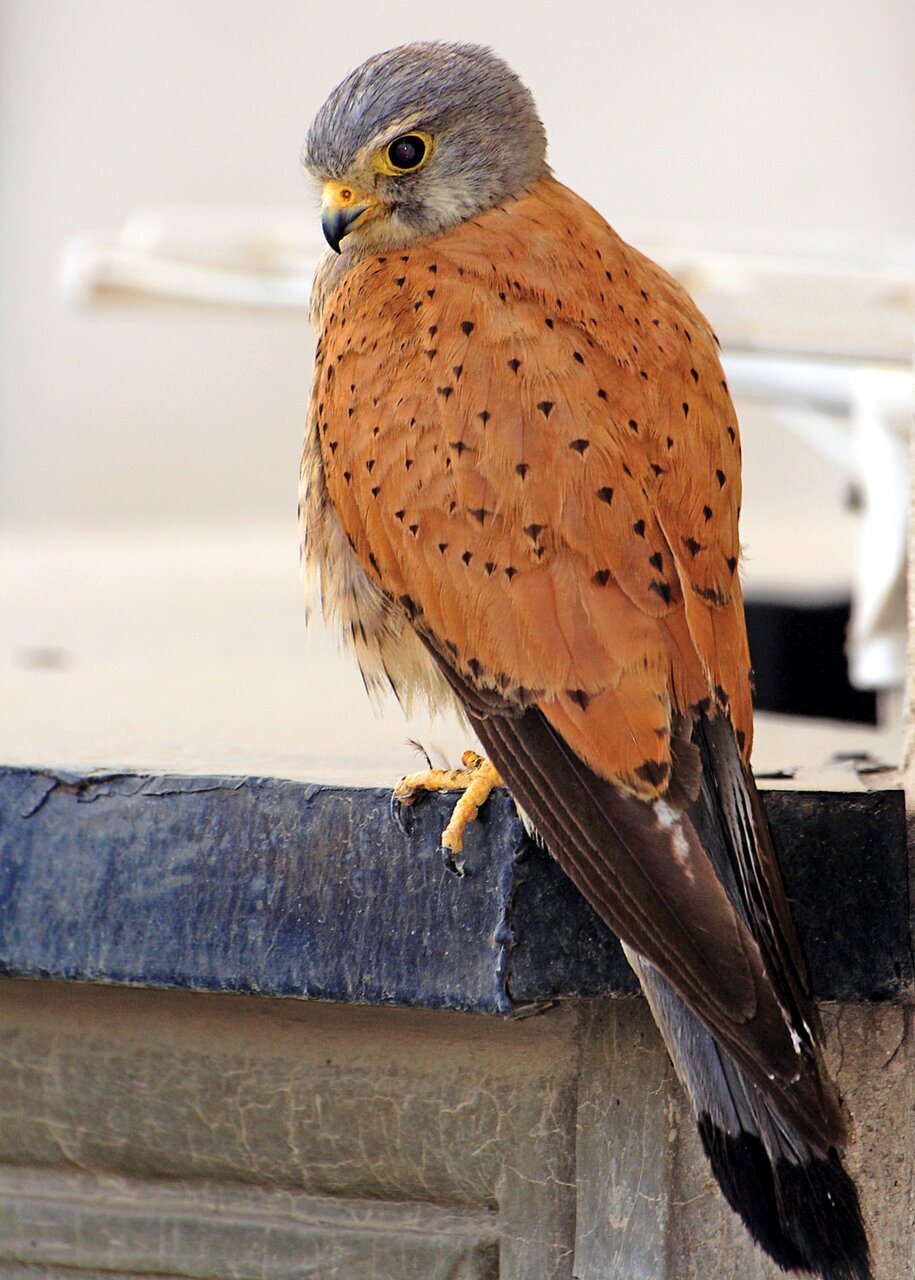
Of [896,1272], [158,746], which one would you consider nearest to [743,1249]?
[896,1272]

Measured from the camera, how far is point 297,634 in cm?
490

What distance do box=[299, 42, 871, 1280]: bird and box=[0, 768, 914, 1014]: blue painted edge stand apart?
98 mm

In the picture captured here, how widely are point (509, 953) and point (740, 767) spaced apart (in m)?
0.27

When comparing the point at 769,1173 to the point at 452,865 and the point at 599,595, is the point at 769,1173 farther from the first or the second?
the point at 599,595

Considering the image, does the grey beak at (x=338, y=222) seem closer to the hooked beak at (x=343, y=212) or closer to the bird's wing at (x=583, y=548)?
the hooked beak at (x=343, y=212)

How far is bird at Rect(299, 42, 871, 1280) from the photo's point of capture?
1.42 meters

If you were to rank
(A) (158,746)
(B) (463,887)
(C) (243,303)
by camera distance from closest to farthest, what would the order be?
(B) (463,887) < (A) (158,746) < (C) (243,303)

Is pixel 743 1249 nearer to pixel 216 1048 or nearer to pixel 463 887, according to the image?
pixel 463 887

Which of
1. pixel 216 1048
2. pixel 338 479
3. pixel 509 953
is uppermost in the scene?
pixel 338 479

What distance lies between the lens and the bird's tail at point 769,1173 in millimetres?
1412

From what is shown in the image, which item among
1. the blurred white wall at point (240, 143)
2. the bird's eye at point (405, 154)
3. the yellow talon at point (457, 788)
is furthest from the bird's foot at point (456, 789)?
the blurred white wall at point (240, 143)

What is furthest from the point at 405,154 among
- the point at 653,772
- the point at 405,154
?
the point at 653,772

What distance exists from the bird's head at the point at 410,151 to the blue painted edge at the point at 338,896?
68cm

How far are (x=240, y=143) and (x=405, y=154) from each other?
1162 cm
